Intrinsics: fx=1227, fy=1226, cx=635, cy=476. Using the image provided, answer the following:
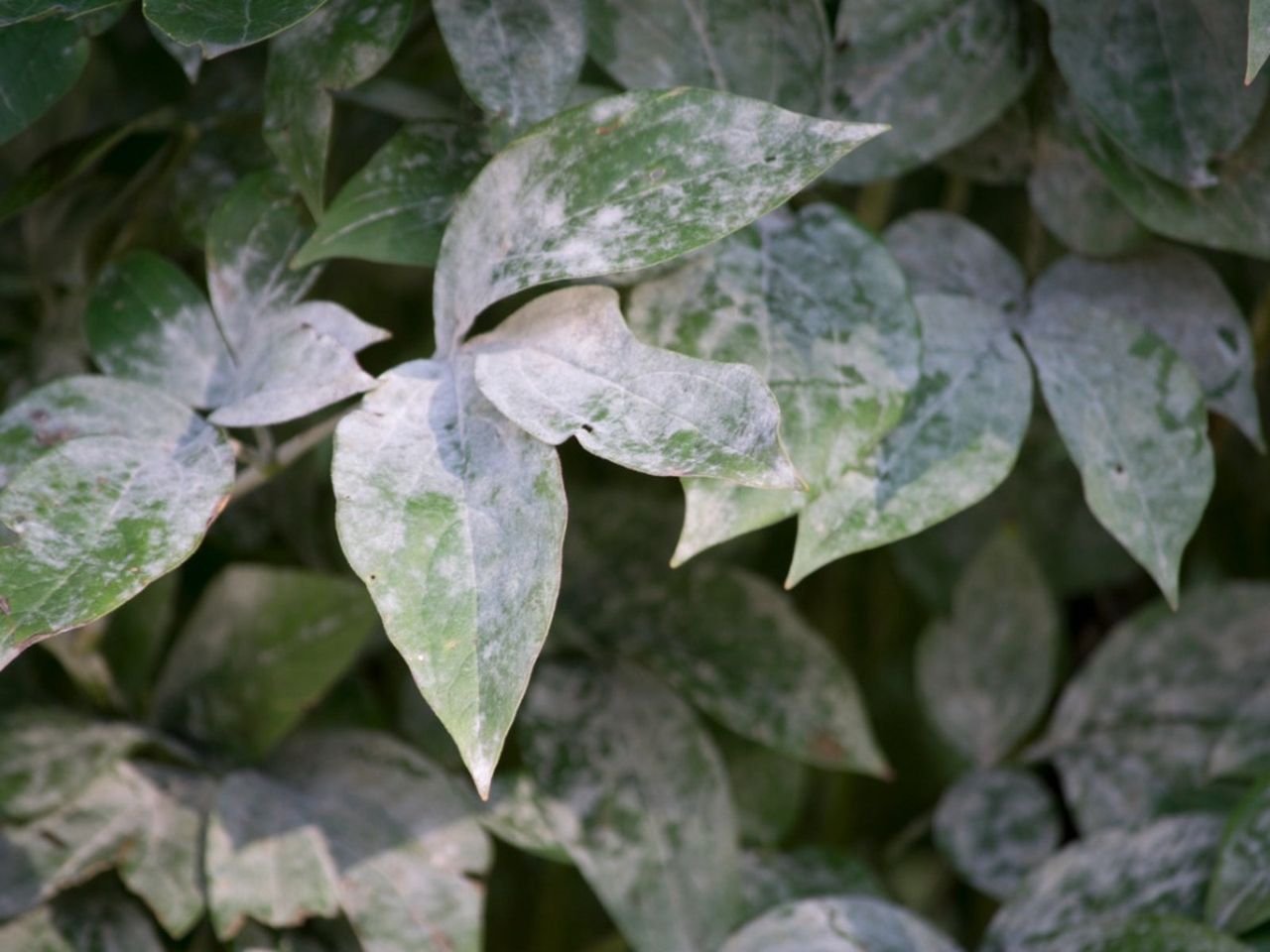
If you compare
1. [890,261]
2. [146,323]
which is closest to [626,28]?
[890,261]

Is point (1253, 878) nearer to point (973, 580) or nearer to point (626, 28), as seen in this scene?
point (973, 580)

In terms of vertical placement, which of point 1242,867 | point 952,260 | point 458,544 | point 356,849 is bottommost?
point 1242,867

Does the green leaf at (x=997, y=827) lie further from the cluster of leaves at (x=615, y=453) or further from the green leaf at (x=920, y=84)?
the green leaf at (x=920, y=84)

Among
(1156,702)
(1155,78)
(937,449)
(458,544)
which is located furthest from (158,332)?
(1156,702)

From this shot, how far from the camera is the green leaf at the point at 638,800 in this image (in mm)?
667

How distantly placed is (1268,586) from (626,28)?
20.8 inches

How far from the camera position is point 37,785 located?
63 cm

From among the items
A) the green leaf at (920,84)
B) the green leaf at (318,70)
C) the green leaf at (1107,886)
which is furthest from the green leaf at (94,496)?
the green leaf at (1107,886)

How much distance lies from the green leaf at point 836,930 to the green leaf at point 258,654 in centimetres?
26

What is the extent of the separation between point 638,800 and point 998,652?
29 centimetres

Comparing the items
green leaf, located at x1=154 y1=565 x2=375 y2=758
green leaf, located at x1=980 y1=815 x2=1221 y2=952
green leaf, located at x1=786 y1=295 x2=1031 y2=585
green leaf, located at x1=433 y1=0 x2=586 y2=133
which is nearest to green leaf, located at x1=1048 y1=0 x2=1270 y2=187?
green leaf, located at x1=786 y1=295 x2=1031 y2=585

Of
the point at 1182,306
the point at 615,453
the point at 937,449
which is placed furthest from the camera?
the point at 1182,306

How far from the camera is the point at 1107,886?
2.14ft

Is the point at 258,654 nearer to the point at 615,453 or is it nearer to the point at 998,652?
the point at 615,453
